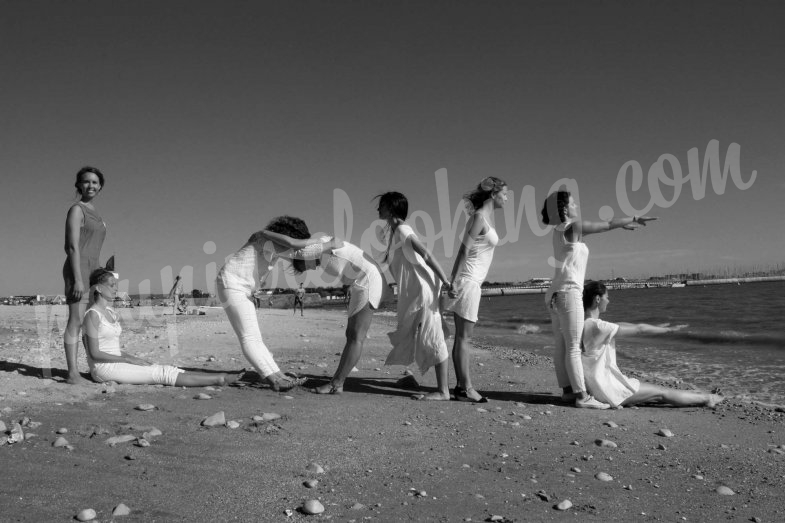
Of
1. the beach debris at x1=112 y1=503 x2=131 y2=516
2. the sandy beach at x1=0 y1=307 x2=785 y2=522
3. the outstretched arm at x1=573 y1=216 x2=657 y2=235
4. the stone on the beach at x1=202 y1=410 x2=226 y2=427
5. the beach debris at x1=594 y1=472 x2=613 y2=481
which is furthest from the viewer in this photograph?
the outstretched arm at x1=573 y1=216 x2=657 y2=235

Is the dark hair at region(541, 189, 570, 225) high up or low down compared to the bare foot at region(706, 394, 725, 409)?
up

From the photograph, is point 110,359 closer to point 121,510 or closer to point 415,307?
point 415,307

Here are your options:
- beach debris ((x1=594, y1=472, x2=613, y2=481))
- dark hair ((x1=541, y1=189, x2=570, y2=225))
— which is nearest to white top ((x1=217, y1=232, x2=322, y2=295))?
dark hair ((x1=541, y1=189, x2=570, y2=225))

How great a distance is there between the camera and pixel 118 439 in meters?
3.56

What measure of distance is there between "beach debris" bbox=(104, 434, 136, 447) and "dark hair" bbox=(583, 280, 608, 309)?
4.22m

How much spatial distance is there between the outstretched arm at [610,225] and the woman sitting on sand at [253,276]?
2399 millimetres

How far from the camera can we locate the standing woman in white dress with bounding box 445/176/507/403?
529 cm

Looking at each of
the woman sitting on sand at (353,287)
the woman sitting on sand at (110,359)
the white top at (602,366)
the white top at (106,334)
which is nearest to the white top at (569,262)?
the white top at (602,366)

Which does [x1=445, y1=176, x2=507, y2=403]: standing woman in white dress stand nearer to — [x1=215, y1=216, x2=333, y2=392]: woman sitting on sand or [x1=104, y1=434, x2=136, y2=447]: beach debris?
[x1=215, y1=216, x2=333, y2=392]: woman sitting on sand

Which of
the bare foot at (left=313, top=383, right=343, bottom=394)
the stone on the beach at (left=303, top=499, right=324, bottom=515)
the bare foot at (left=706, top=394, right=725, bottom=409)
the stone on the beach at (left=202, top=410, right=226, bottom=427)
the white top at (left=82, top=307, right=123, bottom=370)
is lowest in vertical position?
the bare foot at (left=706, top=394, right=725, bottom=409)

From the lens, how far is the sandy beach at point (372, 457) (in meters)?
2.78

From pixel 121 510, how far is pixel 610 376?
4.43 meters

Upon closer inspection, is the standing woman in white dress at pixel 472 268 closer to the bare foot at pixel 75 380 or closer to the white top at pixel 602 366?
the white top at pixel 602 366

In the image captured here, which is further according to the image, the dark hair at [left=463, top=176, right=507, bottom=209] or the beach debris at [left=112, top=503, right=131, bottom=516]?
the dark hair at [left=463, top=176, right=507, bottom=209]
